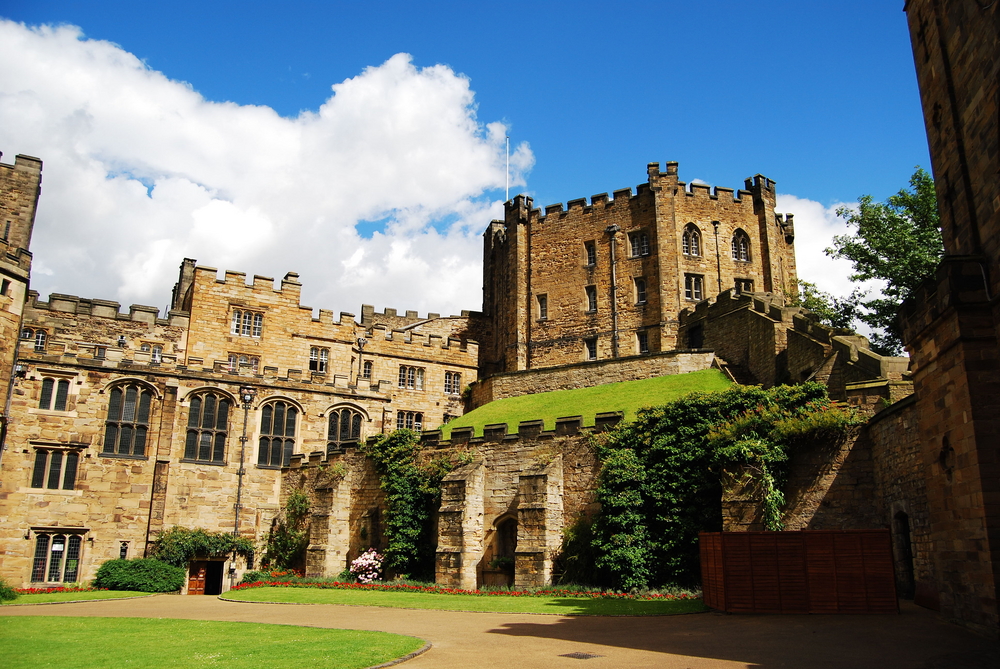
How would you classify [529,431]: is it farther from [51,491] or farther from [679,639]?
[51,491]

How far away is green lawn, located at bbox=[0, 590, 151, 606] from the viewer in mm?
25953

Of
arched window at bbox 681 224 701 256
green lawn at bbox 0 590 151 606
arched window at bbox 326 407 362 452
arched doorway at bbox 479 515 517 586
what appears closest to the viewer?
green lawn at bbox 0 590 151 606

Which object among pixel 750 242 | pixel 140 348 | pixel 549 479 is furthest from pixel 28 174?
pixel 750 242

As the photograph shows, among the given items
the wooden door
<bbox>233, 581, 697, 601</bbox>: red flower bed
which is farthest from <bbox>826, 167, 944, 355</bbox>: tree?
the wooden door

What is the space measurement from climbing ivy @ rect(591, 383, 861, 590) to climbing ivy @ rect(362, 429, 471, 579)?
740 cm

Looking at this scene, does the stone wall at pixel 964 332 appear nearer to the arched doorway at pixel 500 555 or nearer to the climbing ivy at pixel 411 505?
the arched doorway at pixel 500 555

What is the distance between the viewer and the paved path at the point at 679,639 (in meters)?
11.4

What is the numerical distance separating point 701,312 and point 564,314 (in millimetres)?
8523

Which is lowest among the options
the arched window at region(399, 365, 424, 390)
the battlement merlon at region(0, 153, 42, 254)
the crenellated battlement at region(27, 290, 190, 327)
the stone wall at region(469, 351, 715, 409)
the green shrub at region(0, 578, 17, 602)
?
the green shrub at region(0, 578, 17, 602)

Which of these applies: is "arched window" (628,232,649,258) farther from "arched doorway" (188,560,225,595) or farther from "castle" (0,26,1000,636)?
"arched doorway" (188,560,225,595)

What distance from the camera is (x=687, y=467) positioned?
78.4ft

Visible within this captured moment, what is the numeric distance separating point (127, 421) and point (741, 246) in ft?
111

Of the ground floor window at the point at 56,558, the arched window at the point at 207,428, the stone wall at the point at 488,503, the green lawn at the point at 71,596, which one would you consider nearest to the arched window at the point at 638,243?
the stone wall at the point at 488,503

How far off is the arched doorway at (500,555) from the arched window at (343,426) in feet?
43.7
